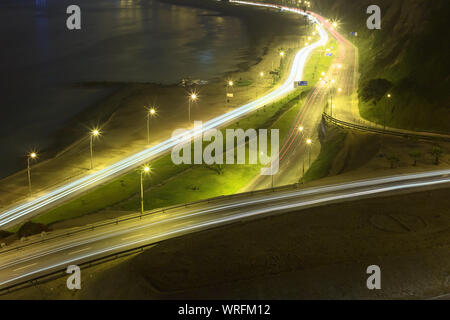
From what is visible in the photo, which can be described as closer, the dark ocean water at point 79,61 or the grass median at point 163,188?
the grass median at point 163,188

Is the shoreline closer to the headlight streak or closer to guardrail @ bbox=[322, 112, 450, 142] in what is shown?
the headlight streak

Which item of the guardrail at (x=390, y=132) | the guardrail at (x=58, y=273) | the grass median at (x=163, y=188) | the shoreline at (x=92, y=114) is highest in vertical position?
the shoreline at (x=92, y=114)

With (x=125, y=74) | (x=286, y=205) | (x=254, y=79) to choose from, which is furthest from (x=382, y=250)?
(x=125, y=74)

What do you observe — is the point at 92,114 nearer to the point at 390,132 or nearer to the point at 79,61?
the point at 79,61

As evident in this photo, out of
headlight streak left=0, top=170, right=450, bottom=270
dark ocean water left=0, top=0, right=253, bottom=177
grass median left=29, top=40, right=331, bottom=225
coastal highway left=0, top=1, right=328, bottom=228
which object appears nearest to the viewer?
headlight streak left=0, top=170, right=450, bottom=270

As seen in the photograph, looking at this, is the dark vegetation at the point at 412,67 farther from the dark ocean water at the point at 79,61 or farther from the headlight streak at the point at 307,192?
the dark ocean water at the point at 79,61

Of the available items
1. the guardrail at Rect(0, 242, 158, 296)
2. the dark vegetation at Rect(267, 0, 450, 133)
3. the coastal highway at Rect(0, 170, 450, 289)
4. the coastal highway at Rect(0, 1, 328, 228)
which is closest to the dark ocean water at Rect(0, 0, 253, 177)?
Answer: the coastal highway at Rect(0, 1, 328, 228)

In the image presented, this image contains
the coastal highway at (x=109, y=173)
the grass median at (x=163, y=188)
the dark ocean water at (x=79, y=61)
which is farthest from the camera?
the dark ocean water at (x=79, y=61)

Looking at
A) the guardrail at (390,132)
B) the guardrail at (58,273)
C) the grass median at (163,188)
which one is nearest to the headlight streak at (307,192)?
the guardrail at (58,273)
